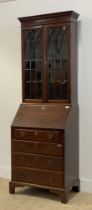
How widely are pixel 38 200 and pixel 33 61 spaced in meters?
1.68

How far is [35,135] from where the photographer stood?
3.79 meters

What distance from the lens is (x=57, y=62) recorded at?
388 cm

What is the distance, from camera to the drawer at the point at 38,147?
3.64 m

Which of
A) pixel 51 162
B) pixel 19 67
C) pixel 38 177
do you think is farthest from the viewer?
pixel 19 67

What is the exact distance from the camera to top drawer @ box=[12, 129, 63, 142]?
3.65 meters

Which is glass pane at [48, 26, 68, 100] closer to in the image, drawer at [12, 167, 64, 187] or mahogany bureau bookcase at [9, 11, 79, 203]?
mahogany bureau bookcase at [9, 11, 79, 203]

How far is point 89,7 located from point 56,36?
1.76ft

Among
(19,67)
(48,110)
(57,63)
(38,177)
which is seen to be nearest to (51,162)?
(38,177)

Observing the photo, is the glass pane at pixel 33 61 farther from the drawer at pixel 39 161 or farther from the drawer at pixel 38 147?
the drawer at pixel 39 161

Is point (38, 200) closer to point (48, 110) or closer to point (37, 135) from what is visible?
point (37, 135)

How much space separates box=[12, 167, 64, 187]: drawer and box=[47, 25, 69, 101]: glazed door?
0.89m

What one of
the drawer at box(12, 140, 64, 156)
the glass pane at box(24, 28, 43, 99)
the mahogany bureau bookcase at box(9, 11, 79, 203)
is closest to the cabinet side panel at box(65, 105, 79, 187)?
the mahogany bureau bookcase at box(9, 11, 79, 203)

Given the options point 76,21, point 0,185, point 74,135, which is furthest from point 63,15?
point 0,185

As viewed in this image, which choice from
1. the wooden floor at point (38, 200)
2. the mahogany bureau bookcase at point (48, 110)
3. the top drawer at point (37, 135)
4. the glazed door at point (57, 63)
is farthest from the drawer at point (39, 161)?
the glazed door at point (57, 63)
